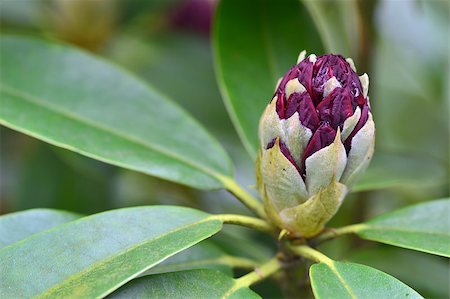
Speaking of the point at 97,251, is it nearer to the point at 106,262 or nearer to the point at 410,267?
the point at 106,262

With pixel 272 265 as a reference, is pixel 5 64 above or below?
above

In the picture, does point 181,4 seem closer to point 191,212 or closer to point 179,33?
point 179,33

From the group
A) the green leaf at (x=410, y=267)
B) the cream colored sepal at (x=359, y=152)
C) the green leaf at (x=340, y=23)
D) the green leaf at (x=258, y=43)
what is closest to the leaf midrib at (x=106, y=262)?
the cream colored sepal at (x=359, y=152)

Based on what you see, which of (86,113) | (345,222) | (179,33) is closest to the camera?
(86,113)

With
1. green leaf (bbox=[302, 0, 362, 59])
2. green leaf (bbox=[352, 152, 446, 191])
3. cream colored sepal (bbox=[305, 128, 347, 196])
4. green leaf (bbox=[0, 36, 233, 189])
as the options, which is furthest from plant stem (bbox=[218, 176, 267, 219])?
green leaf (bbox=[302, 0, 362, 59])

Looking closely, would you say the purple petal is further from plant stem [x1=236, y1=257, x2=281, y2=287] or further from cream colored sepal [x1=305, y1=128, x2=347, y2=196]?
plant stem [x1=236, y1=257, x2=281, y2=287]

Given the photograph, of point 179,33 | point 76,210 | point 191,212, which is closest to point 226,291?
point 191,212

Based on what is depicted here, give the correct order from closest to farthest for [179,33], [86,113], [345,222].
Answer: [86,113], [345,222], [179,33]
